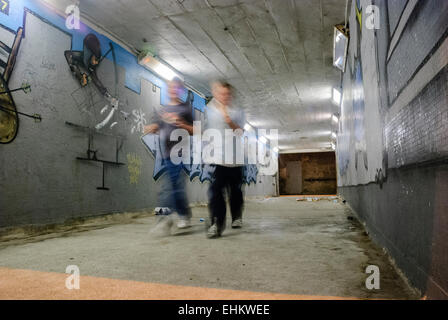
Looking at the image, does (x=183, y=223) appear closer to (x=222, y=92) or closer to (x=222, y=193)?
(x=222, y=193)

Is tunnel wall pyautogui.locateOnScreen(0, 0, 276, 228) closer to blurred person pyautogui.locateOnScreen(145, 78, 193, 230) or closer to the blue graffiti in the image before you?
the blue graffiti

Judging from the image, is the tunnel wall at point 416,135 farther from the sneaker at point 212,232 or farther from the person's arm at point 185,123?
the person's arm at point 185,123

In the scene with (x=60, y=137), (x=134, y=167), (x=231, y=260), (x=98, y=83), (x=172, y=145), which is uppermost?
(x=98, y=83)

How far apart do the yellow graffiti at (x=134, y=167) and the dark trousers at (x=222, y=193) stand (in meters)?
2.57

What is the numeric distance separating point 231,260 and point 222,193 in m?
1.10

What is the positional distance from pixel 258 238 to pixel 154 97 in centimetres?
444

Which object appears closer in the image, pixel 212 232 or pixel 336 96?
pixel 212 232

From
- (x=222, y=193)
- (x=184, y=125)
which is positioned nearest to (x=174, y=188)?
(x=222, y=193)

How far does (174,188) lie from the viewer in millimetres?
3123

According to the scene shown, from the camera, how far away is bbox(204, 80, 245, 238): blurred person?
2.78 m

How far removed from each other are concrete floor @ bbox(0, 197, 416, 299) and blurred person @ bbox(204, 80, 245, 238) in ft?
0.91

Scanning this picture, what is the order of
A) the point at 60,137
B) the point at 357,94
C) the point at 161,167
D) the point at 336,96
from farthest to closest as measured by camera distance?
the point at 336,96
the point at 161,167
the point at 60,137
the point at 357,94

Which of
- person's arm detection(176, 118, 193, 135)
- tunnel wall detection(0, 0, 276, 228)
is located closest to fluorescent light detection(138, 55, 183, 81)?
tunnel wall detection(0, 0, 276, 228)

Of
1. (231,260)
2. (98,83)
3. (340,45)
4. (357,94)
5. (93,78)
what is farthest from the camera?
(340,45)
